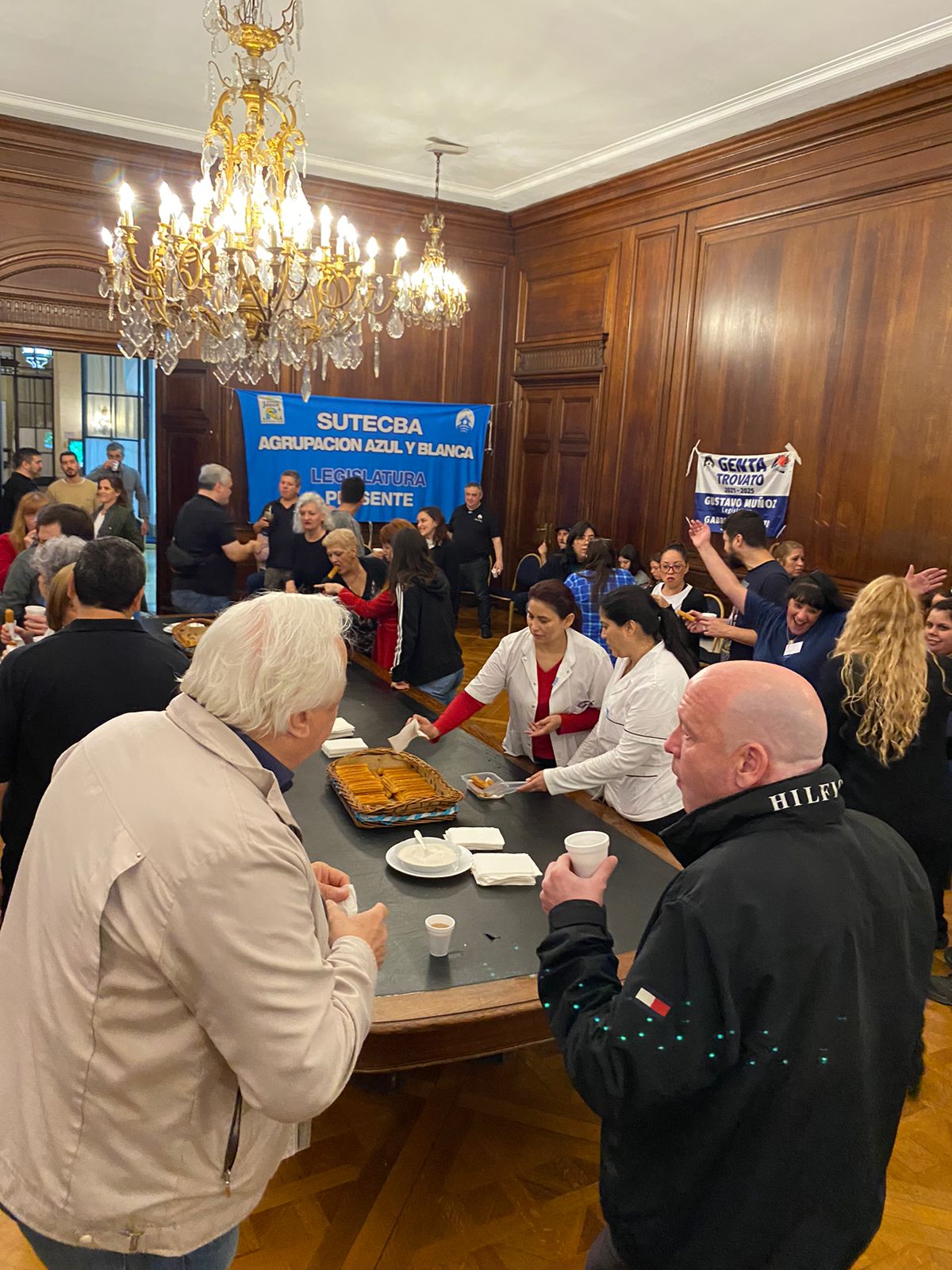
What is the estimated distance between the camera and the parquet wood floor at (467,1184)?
2105 millimetres

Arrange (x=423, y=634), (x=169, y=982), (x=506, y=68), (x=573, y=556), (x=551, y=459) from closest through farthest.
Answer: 1. (x=169, y=982)
2. (x=423, y=634)
3. (x=506, y=68)
4. (x=573, y=556)
5. (x=551, y=459)

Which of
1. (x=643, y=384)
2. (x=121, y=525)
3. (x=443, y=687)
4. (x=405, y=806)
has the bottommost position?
(x=443, y=687)

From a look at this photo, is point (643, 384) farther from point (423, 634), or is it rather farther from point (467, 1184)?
point (467, 1184)

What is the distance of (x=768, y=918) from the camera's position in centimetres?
116

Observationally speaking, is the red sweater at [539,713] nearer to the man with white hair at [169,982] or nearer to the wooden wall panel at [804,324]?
the man with white hair at [169,982]

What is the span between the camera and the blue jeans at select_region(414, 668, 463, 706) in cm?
449

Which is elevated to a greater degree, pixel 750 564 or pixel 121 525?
pixel 750 564

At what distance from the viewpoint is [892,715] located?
2.70 metres

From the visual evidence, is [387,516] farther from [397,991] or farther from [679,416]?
[397,991]

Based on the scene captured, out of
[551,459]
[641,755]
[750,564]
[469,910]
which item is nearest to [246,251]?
[641,755]

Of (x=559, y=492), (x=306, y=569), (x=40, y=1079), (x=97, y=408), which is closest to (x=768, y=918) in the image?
(x=40, y=1079)

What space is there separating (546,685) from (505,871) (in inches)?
48.4

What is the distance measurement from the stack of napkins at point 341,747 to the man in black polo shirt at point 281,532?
325cm

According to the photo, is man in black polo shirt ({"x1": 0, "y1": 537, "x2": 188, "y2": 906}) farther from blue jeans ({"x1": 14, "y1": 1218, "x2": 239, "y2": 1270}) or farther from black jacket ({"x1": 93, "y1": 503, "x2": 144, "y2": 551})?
black jacket ({"x1": 93, "y1": 503, "x2": 144, "y2": 551})
